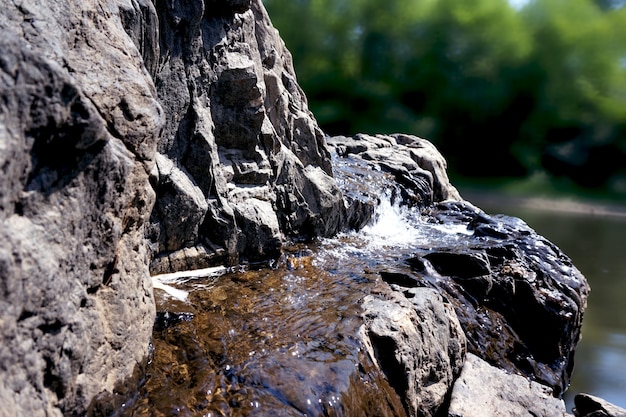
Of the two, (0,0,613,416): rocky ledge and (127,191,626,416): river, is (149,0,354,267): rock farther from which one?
(127,191,626,416): river

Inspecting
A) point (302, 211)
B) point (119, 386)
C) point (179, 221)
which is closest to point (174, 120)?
point (179, 221)

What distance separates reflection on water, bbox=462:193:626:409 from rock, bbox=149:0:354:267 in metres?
4.62

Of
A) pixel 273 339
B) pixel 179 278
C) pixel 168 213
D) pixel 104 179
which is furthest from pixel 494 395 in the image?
pixel 104 179

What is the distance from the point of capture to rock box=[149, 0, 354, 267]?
3.89 meters

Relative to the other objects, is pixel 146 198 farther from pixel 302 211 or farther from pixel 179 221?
pixel 302 211

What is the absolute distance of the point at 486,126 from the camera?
80.1 ft

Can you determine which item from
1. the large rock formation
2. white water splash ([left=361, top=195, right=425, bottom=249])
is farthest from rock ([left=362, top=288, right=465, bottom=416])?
white water splash ([left=361, top=195, right=425, bottom=249])

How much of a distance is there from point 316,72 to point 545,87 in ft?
42.7

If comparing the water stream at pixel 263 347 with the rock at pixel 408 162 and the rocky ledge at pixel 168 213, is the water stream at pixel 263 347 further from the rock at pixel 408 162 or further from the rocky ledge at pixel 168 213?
the rock at pixel 408 162

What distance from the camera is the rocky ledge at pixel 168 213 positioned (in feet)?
5.76

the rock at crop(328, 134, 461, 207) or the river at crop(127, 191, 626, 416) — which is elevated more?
the rock at crop(328, 134, 461, 207)

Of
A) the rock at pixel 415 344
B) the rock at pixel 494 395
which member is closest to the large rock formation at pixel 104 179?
the rock at pixel 415 344

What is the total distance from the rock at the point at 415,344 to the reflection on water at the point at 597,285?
3526mm

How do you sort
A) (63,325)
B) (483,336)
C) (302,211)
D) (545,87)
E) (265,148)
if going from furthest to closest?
(545,87)
(302,211)
(265,148)
(483,336)
(63,325)
